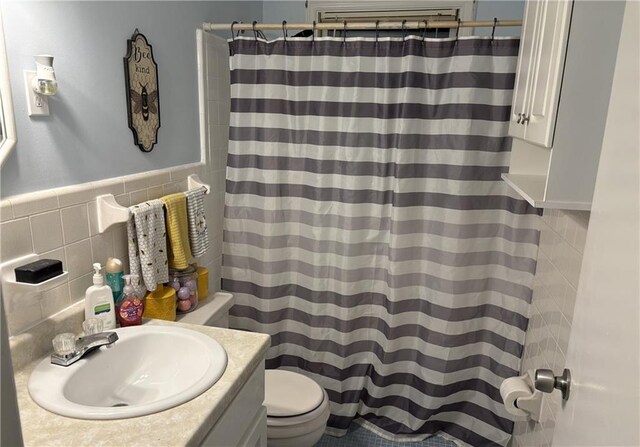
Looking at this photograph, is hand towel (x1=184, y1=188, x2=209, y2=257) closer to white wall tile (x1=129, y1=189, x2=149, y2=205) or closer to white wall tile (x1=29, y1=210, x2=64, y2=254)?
white wall tile (x1=129, y1=189, x2=149, y2=205)

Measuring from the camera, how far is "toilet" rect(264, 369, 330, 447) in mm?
1700

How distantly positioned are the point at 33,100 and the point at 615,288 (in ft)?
4.38

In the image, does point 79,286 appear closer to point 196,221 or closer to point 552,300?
point 196,221

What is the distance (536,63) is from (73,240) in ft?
4.63

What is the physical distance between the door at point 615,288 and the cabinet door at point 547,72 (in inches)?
13.7

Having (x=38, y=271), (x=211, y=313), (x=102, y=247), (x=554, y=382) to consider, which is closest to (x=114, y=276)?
(x=102, y=247)

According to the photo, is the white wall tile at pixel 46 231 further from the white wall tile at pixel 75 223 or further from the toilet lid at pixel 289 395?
the toilet lid at pixel 289 395

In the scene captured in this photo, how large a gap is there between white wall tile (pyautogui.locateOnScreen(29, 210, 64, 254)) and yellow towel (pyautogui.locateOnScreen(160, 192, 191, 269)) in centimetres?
39

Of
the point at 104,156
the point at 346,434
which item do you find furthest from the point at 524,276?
the point at 104,156

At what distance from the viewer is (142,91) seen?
159 cm

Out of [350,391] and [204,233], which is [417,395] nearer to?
[350,391]

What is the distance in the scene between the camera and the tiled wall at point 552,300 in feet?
4.55

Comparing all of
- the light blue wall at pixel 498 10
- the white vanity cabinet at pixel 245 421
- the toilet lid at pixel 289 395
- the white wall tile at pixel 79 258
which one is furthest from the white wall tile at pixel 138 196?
the light blue wall at pixel 498 10

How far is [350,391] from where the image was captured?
226cm
